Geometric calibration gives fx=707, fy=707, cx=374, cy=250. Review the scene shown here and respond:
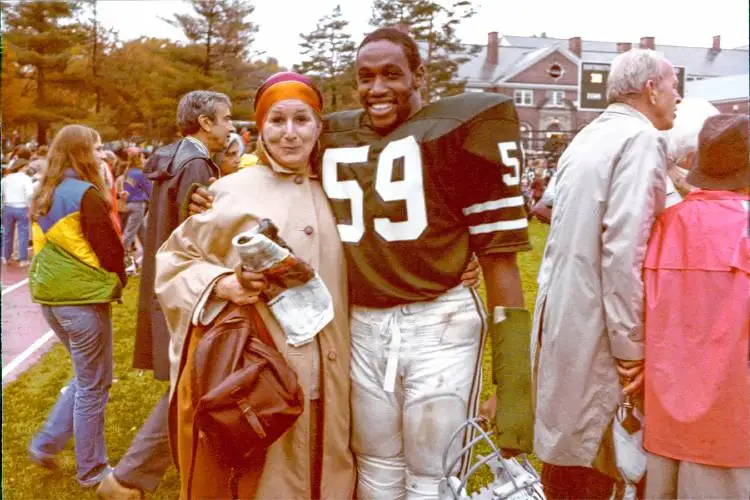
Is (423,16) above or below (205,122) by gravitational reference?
above

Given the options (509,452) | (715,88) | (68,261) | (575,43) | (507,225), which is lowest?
(509,452)

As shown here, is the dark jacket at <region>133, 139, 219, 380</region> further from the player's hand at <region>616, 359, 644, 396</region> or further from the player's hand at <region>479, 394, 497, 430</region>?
the player's hand at <region>616, 359, 644, 396</region>

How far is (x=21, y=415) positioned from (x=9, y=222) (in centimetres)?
781

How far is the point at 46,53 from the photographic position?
21.6 feet

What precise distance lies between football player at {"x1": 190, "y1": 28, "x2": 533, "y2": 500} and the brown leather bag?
0.31 meters

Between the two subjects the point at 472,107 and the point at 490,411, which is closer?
the point at 472,107

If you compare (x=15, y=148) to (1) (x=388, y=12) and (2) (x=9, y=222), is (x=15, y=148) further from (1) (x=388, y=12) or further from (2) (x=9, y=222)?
(1) (x=388, y=12)

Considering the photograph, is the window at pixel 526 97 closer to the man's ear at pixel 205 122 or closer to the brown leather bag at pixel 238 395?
the man's ear at pixel 205 122

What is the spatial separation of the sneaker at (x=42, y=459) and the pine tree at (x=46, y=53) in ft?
8.05

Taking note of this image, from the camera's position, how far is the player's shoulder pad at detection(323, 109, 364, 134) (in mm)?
2320

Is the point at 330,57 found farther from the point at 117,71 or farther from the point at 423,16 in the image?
the point at 117,71

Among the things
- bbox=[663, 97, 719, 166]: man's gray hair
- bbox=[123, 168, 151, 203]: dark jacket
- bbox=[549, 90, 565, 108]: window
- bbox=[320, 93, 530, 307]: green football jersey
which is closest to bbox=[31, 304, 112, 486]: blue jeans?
bbox=[320, 93, 530, 307]: green football jersey

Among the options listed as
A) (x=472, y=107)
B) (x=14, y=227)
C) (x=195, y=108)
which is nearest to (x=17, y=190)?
(x=14, y=227)

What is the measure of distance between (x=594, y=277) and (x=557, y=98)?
26922mm
